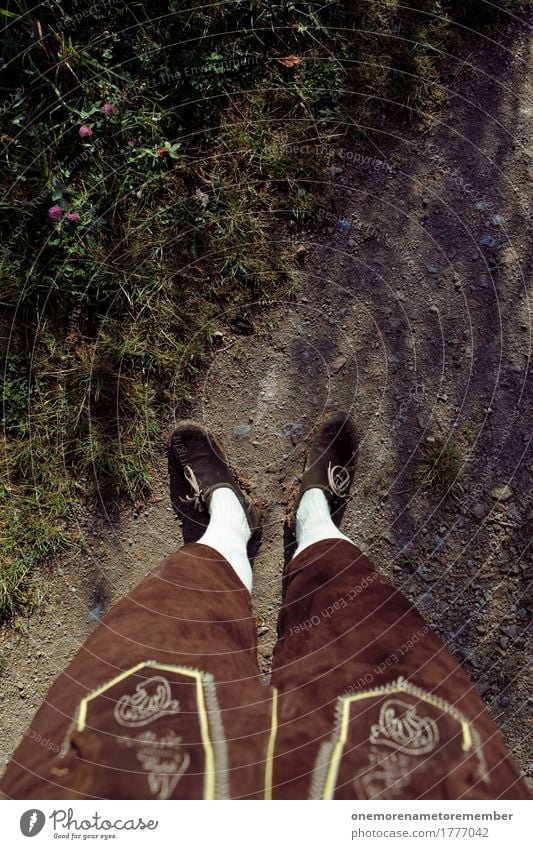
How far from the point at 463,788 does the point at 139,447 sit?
1928mm

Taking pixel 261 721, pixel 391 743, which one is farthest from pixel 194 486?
pixel 391 743

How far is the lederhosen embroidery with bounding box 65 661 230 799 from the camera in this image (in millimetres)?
1720

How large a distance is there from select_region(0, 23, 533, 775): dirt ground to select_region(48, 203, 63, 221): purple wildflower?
99 centimetres

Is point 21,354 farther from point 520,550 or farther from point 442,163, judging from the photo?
point 520,550

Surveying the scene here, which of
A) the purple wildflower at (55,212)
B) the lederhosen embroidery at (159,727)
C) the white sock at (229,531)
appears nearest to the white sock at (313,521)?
the white sock at (229,531)

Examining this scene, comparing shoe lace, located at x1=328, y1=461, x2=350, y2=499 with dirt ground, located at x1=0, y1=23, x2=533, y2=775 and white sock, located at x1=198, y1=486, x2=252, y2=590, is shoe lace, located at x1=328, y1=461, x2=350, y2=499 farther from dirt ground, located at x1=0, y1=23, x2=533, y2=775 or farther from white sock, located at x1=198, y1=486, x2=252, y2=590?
white sock, located at x1=198, y1=486, x2=252, y2=590

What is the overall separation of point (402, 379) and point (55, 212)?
6.23 ft

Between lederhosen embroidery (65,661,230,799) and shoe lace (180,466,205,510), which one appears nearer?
lederhosen embroidery (65,661,230,799)

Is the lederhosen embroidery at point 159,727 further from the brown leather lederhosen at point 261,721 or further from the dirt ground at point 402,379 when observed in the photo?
the dirt ground at point 402,379

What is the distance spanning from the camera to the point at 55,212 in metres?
2.67

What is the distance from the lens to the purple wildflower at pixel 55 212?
267cm

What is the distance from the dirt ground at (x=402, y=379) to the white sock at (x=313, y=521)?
0.14 meters

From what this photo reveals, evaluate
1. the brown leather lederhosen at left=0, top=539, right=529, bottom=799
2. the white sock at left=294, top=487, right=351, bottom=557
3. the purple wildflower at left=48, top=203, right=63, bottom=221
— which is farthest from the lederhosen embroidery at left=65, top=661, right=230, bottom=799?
the purple wildflower at left=48, top=203, right=63, bottom=221

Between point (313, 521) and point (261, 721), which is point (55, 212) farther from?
point (261, 721)
